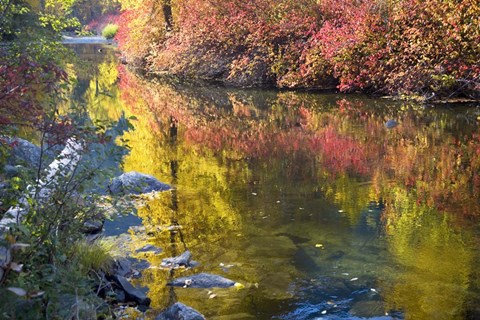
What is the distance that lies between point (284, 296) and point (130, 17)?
87.6 ft

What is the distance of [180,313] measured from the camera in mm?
4656

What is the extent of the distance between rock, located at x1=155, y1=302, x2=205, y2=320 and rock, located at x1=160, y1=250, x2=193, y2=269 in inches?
Result: 46.6

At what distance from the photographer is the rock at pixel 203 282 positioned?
546 cm

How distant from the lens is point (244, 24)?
2220 cm

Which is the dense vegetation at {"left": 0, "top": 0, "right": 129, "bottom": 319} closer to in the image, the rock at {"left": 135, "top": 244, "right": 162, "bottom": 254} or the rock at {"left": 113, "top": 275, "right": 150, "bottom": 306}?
the rock at {"left": 113, "top": 275, "right": 150, "bottom": 306}

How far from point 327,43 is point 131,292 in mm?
14895

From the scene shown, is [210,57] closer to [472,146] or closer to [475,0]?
[475,0]

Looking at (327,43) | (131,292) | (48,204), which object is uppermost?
(327,43)

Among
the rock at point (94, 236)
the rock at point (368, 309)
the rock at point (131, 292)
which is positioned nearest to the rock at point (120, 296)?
the rock at point (131, 292)

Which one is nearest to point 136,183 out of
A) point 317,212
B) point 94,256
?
point 317,212

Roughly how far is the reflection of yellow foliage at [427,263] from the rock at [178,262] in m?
1.96

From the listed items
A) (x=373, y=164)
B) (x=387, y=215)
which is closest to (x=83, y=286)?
(x=387, y=215)

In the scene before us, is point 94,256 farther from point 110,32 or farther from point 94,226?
point 110,32

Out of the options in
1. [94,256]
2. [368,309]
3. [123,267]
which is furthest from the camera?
[123,267]
